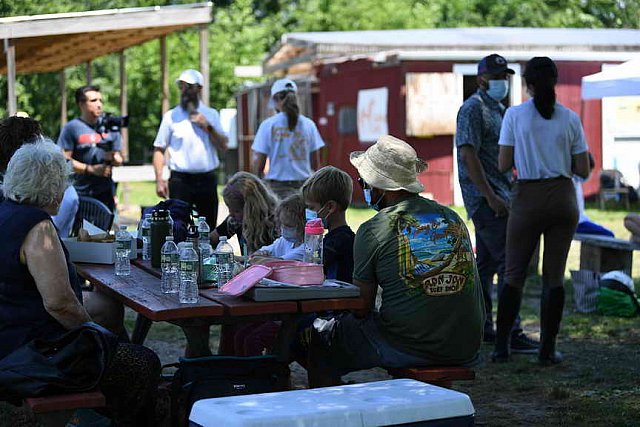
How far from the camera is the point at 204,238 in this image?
5332mm

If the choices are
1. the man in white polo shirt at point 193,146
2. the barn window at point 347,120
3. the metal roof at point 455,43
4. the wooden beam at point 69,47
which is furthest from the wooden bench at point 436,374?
the barn window at point 347,120

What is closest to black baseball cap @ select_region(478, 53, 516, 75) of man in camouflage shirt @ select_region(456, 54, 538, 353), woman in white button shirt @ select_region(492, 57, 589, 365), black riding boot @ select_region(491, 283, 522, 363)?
man in camouflage shirt @ select_region(456, 54, 538, 353)

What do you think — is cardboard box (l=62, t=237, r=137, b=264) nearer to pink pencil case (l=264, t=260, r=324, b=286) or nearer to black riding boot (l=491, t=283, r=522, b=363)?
pink pencil case (l=264, t=260, r=324, b=286)

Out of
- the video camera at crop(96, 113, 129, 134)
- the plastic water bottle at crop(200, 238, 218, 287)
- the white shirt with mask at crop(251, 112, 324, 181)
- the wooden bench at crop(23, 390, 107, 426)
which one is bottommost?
the wooden bench at crop(23, 390, 107, 426)

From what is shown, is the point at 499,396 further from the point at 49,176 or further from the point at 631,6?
the point at 631,6

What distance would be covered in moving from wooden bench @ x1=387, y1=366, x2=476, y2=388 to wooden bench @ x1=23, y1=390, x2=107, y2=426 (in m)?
1.20

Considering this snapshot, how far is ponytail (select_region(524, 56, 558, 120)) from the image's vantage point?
6078 millimetres

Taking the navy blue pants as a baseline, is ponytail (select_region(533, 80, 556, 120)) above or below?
above

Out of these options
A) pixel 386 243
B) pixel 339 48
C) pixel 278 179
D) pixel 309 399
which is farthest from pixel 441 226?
pixel 339 48

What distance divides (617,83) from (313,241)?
4169mm

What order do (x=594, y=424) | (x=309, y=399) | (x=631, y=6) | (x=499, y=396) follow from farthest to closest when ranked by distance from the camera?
(x=631, y=6), (x=499, y=396), (x=594, y=424), (x=309, y=399)

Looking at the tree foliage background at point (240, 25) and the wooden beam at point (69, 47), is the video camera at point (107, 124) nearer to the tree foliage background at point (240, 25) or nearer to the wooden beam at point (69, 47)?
the wooden beam at point (69, 47)

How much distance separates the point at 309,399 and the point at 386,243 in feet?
Answer: 2.83

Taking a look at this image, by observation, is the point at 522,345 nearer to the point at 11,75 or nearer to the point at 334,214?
the point at 334,214
